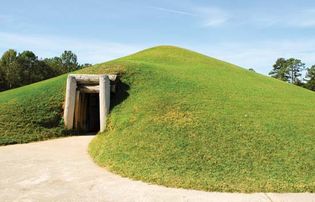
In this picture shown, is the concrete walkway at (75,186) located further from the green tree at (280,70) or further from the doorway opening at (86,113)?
the green tree at (280,70)

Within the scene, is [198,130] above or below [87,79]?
below

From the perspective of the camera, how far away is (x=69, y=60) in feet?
190

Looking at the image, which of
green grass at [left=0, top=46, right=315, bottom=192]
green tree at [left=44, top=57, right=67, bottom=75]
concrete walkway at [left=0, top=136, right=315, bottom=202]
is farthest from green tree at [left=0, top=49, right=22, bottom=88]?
concrete walkway at [left=0, top=136, right=315, bottom=202]

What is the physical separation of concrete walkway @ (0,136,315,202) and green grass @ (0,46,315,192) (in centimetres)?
35

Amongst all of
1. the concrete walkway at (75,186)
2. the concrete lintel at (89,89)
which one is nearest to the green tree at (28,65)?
the concrete lintel at (89,89)

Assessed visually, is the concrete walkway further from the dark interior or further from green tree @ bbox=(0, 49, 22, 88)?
green tree @ bbox=(0, 49, 22, 88)

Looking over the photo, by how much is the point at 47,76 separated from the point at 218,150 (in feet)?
146

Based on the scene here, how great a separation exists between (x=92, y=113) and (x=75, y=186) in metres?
7.92

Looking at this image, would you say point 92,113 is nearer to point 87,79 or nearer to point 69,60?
point 87,79

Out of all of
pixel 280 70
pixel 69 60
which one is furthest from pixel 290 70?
pixel 69 60

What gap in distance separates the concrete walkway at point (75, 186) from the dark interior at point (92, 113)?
4.83 m

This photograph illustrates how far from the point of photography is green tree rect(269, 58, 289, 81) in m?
57.3

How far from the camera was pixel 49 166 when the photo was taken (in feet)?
26.5

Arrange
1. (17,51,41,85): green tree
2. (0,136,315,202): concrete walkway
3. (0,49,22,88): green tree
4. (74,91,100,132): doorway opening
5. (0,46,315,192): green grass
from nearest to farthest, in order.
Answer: (0,136,315,202): concrete walkway, (0,46,315,192): green grass, (74,91,100,132): doorway opening, (0,49,22,88): green tree, (17,51,41,85): green tree
